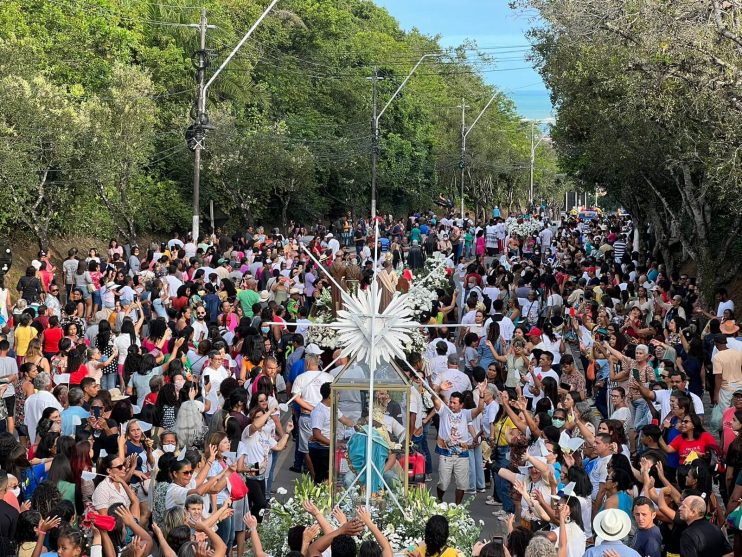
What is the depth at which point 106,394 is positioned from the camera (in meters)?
11.8

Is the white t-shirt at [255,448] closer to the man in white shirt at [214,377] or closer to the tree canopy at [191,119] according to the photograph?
the man in white shirt at [214,377]

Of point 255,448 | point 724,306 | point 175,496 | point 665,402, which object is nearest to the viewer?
point 175,496

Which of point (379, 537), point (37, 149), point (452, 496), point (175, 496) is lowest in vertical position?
point (452, 496)

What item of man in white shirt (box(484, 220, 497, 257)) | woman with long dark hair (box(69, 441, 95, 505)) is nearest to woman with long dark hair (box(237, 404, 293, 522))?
woman with long dark hair (box(69, 441, 95, 505))

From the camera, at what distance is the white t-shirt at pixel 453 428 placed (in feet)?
40.9

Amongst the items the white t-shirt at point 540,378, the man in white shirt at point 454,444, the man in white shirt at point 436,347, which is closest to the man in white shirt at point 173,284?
the man in white shirt at point 436,347

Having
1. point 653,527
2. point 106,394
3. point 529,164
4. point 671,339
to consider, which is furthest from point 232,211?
point 529,164

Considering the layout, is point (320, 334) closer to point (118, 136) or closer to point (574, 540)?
point (574, 540)

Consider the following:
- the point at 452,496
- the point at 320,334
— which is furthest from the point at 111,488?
the point at 320,334

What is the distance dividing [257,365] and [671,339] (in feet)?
19.1

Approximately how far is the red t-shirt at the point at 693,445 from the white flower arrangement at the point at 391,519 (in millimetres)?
2410

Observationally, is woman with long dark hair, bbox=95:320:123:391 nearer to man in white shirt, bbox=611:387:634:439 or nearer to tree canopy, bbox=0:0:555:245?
man in white shirt, bbox=611:387:634:439

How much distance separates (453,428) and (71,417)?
368 centimetres

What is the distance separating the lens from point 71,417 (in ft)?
38.3
